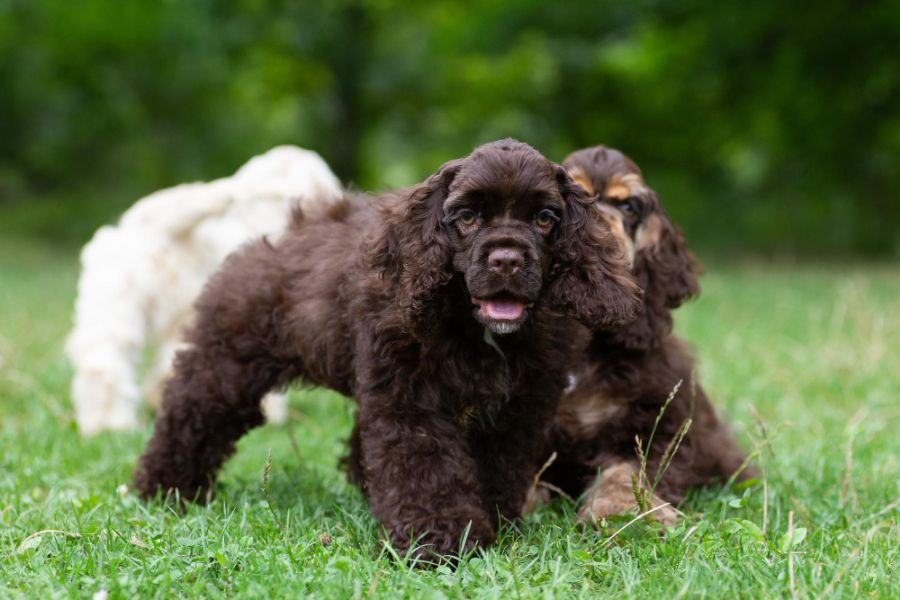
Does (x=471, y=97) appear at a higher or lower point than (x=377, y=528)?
higher

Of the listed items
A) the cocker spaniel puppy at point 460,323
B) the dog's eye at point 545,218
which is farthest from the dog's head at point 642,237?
the dog's eye at point 545,218

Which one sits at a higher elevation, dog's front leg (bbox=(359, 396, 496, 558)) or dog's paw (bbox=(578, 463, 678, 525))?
dog's front leg (bbox=(359, 396, 496, 558))

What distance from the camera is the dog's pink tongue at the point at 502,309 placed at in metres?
3.48

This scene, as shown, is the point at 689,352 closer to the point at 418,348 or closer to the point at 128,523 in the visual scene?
the point at 418,348

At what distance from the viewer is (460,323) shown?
3.77 meters

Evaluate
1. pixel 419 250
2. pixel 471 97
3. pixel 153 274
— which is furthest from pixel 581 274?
pixel 471 97

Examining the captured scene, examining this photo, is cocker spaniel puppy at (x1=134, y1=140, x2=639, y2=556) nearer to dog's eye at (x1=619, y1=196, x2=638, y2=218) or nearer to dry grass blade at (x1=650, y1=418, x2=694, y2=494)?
dry grass blade at (x1=650, y1=418, x2=694, y2=494)

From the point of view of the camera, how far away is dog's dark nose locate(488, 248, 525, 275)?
3.38 metres

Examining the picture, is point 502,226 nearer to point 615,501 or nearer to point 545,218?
point 545,218

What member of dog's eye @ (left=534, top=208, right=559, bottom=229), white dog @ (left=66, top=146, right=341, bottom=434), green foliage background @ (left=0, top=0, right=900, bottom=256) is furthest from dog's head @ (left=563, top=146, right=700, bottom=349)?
green foliage background @ (left=0, top=0, right=900, bottom=256)

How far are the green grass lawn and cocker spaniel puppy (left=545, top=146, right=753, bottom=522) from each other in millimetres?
180

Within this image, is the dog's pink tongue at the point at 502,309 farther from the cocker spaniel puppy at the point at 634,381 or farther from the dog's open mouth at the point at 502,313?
the cocker spaniel puppy at the point at 634,381

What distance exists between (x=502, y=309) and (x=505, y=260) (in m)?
0.19

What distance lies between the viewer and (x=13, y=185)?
29812 mm
